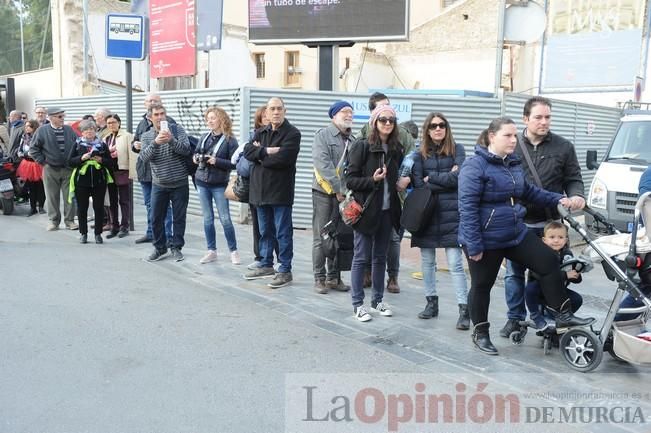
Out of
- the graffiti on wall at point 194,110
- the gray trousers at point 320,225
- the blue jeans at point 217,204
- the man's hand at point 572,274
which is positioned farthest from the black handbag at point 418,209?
the graffiti on wall at point 194,110

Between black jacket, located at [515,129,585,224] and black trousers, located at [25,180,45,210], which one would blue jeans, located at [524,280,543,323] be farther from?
black trousers, located at [25,180,45,210]

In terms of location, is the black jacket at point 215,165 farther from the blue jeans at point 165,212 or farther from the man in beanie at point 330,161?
the man in beanie at point 330,161

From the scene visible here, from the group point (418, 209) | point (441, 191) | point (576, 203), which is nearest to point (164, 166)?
point (418, 209)

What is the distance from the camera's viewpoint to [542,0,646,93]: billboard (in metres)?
22.2

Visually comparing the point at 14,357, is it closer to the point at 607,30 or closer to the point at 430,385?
the point at 430,385

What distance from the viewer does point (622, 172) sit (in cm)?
897

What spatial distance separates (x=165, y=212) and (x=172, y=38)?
10.2 m

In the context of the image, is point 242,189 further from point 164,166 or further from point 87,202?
point 87,202

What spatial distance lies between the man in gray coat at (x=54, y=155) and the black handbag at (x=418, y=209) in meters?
6.31

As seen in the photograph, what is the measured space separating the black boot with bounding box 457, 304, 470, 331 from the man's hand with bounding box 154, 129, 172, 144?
162 inches

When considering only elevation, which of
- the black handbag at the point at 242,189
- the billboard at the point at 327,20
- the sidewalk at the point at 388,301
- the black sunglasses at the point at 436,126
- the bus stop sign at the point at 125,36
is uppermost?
the billboard at the point at 327,20

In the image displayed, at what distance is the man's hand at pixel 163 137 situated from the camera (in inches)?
298

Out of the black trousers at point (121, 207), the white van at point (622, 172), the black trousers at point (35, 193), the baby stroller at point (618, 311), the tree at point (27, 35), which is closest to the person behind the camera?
the baby stroller at point (618, 311)

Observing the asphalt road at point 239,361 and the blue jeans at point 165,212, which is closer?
the asphalt road at point 239,361
